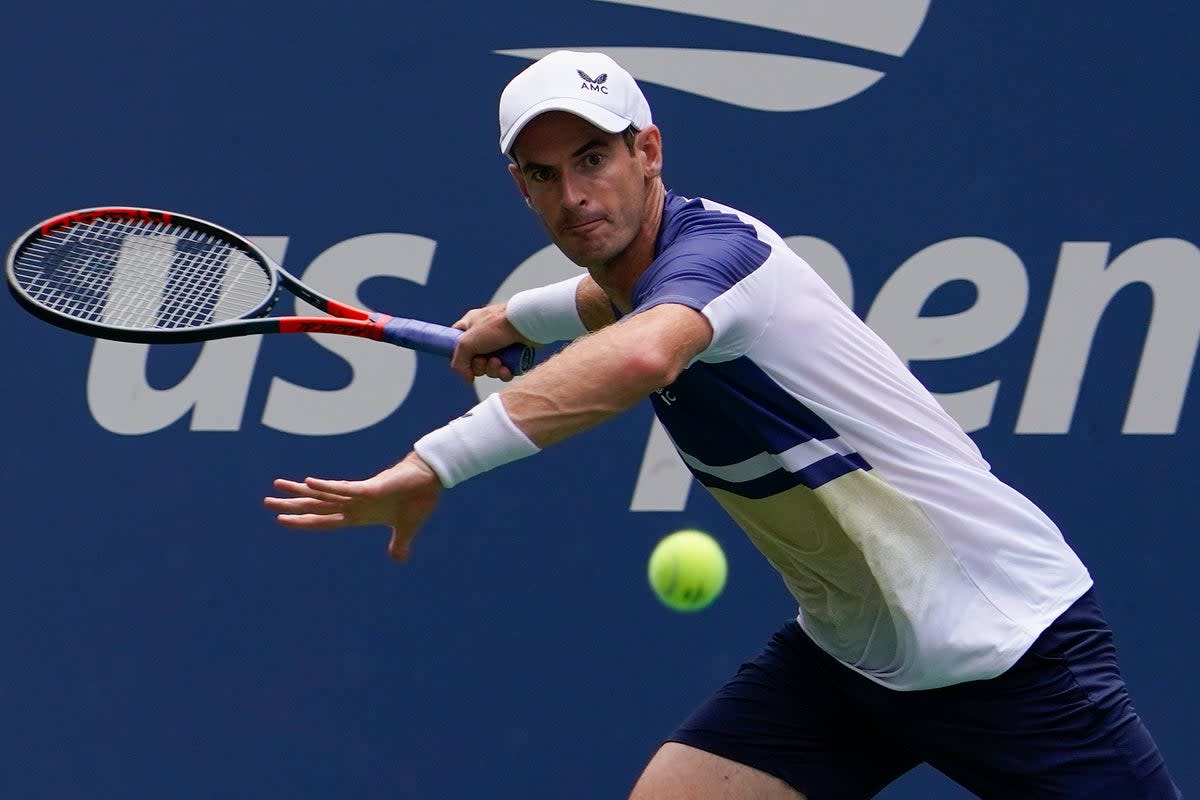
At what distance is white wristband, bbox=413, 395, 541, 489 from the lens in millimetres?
2268

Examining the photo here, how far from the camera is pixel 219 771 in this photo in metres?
4.06

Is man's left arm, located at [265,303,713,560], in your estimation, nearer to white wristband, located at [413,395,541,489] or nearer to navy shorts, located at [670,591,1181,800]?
white wristband, located at [413,395,541,489]

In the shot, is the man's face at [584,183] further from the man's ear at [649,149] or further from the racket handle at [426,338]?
the racket handle at [426,338]

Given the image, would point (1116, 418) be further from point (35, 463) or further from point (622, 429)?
point (35, 463)

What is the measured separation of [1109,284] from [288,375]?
1872 mm

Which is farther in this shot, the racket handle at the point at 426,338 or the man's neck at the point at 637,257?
the racket handle at the point at 426,338

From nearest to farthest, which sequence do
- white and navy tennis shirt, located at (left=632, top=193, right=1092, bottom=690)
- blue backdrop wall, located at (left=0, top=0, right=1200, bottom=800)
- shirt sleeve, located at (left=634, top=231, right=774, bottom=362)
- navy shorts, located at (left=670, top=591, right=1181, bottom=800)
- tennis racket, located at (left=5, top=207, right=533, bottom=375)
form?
1. shirt sleeve, located at (left=634, top=231, right=774, bottom=362)
2. white and navy tennis shirt, located at (left=632, top=193, right=1092, bottom=690)
3. navy shorts, located at (left=670, top=591, right=1181, bottom=800)
4. tennis racket, located at (left=5, top=207, right=533, bottom=375)
5. blue backdrop wall, located at (left=0, top=0, right=1200, bottom=800)

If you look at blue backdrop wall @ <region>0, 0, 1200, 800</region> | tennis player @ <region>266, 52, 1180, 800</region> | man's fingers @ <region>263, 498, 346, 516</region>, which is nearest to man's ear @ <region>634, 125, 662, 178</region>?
tennis player @ <region>266, 52, 1180, 800</region>

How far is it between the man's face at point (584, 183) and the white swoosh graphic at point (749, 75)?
137cm

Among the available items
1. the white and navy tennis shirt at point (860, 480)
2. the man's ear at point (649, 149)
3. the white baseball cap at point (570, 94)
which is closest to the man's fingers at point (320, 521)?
the white and navy tennis shirt at point (860, 480)

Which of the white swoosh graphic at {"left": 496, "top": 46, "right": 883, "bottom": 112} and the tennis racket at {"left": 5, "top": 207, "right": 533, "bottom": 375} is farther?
the white swoosh graphic at {"left": 496, "top": 46, "right": 883, "bottom": 112}

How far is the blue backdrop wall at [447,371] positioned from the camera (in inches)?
158

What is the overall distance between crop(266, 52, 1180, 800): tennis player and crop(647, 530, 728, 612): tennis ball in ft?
3.66

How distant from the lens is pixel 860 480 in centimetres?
270
